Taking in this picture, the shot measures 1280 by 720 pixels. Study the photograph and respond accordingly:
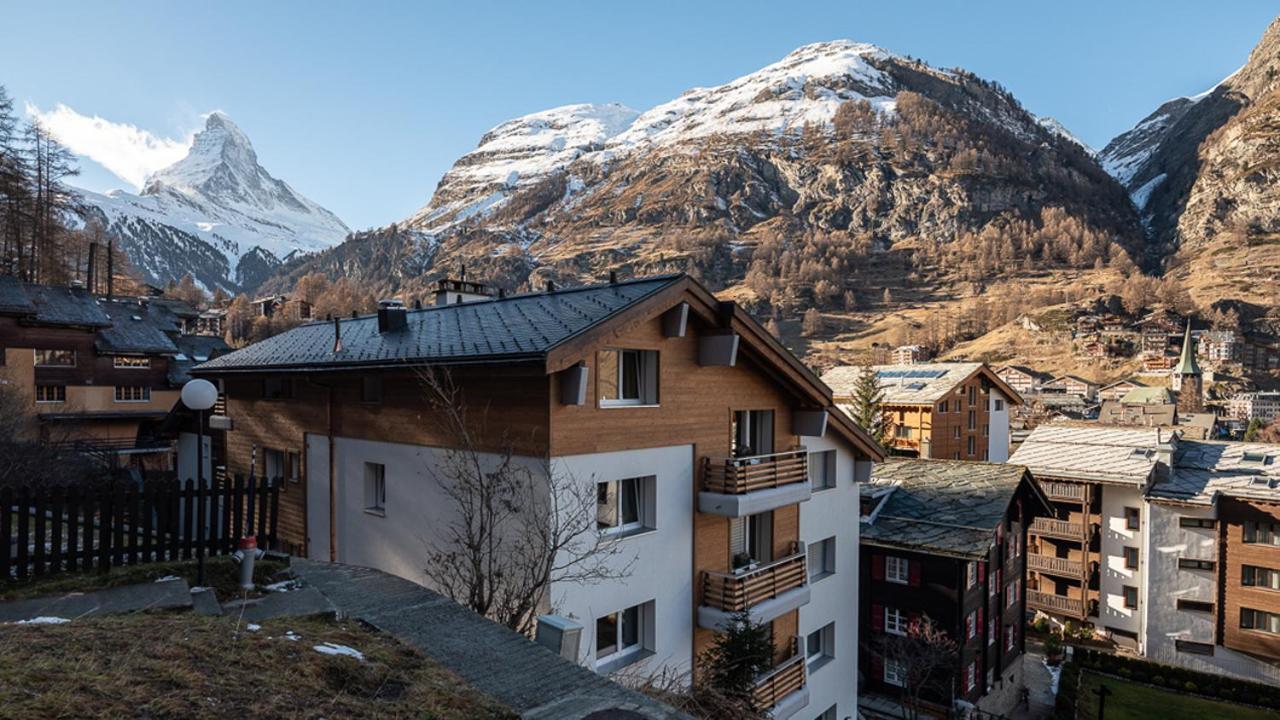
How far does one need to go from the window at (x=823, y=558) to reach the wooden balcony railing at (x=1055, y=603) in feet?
92.7

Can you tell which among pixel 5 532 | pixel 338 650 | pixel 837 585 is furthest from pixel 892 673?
pixel 5 532

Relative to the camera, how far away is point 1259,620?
32281mm

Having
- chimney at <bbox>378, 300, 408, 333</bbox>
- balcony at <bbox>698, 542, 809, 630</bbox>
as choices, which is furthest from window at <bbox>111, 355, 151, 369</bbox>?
balcony at <bbox>698, 542, 809, 630</bbox>

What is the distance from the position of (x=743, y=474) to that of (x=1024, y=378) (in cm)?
13019

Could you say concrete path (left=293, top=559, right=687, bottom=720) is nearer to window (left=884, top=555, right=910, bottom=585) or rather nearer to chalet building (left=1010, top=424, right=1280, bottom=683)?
window (left=884, top=555, right=910, bottom=585)

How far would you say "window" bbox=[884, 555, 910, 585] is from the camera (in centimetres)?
2436

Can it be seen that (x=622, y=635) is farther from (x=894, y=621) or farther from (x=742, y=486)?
(x=894, y=621)

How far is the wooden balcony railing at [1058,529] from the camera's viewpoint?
38.0m

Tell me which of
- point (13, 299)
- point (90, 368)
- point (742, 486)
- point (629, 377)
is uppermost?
point (13, 299)

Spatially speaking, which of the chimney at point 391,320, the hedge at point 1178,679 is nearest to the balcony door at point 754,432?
the chimney at point 391,320

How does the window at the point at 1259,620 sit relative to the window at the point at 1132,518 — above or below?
below

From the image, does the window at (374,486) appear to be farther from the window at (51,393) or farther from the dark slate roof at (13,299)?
the window at (51,393)

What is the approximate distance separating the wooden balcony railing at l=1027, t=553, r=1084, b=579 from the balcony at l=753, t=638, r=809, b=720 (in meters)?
30.4

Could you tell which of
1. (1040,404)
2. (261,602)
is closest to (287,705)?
(261,602)
